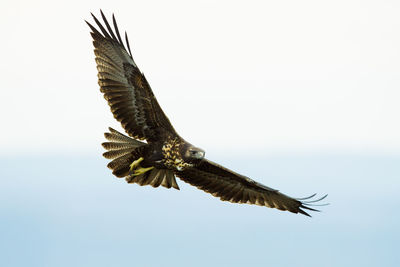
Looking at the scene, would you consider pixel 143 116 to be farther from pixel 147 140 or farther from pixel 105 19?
pixel 105 19

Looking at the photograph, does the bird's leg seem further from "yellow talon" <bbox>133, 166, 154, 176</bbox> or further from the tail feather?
the tail feather

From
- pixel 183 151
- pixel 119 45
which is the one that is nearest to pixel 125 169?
pixel 183 151

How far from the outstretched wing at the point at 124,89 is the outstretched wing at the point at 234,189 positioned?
4.52 feet

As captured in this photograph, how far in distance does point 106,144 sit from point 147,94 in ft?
3.99

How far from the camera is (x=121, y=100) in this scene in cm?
1148

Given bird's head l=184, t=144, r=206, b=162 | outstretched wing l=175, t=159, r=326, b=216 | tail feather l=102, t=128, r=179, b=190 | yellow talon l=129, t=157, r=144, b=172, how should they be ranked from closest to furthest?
bird's head l=184, t=144, r=206, b=162
yellow talon l=129, t=157, r=144, b=172
tail feather l=102, t=128, r=179, b=190
outstretched wing l=175, t=159, r=326, b=216

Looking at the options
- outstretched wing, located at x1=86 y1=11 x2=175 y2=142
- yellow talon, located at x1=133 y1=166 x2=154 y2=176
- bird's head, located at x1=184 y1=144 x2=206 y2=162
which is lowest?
yellow talon, located at x1=133 y1=166 x2=154 y2=176

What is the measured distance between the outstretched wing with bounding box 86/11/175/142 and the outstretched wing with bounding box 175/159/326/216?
1.38 meters

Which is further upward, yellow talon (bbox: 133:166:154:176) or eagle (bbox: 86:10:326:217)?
eagle (bbox: 86:10:326:217)

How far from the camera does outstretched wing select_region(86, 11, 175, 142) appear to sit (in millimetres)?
11398

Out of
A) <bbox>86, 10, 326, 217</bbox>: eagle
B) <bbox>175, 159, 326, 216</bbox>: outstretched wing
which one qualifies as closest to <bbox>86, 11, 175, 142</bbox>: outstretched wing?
<bbox>86, 10, 326, 217</bbox>: eagle

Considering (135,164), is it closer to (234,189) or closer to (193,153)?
(193,153)

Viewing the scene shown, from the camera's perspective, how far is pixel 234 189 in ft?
42.0

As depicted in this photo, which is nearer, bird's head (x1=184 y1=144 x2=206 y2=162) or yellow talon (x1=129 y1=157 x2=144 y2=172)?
bird's head (x1=184 y1=144 x2=206 y2=162)
